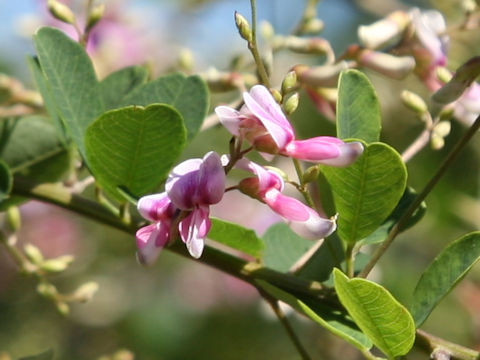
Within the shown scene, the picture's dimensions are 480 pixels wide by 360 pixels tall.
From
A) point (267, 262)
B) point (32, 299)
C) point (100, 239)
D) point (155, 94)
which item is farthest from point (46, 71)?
point (100, 239)

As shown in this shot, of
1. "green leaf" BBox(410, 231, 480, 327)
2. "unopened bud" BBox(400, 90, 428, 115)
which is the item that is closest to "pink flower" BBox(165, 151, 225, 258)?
"green leaf" BBox(410, 231, 480, 327)

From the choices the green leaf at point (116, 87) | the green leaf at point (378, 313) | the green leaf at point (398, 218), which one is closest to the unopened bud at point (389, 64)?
the green leaf at point (398, 218)

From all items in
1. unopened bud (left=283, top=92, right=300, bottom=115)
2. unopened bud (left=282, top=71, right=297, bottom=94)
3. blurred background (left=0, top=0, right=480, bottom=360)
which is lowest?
blurred background (left=0, top=0, right=480, bottom=360)

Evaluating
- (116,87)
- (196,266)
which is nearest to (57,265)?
(116,87)

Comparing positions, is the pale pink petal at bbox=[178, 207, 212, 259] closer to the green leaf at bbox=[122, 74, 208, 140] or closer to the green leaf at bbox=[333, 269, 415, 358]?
the green leaf at bbox=[333, 269, 415, 358]

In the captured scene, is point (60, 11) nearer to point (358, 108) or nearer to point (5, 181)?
point (5, 181)

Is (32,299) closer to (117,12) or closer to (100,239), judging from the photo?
(100,239)

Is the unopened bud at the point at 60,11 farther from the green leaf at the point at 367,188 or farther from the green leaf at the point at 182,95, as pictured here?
the green leaf at the point at 367,188
